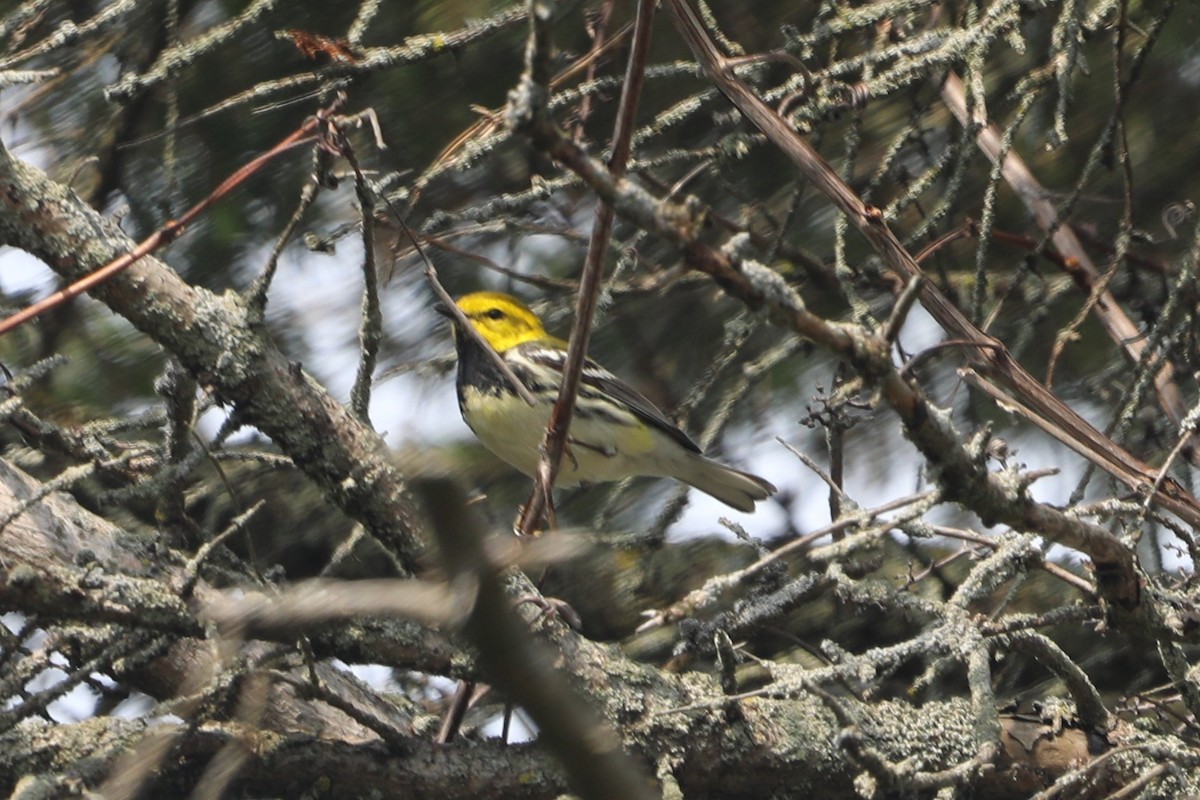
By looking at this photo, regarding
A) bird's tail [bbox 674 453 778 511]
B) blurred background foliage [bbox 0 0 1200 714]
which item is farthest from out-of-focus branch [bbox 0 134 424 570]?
bird's tail [bbox 674 453 778 511]

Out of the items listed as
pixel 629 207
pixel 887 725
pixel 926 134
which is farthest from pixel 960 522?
pixel 629 207

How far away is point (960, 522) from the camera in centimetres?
338

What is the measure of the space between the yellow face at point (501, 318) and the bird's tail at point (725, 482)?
567 mm

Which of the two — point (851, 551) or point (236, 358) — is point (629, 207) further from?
point (236, 358)

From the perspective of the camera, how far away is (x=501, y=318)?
3.59 metres

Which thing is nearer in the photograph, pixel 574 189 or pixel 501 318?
pixel 574 189

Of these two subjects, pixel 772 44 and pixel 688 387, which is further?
pixel 688 387

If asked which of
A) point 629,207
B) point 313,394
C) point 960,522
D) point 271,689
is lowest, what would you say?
point 629,207

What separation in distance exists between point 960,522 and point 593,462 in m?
0.99

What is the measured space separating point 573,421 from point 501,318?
16.3 inches

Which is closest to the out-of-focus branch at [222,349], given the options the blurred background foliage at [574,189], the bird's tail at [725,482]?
the blurred background foliage at [574,189]

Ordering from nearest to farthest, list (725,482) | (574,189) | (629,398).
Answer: (574,189) → (629,398) → (725,482)

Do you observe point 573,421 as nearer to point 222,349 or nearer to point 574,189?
point 574,189

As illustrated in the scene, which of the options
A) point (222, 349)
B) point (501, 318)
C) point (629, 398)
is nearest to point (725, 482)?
point (629, 398)
